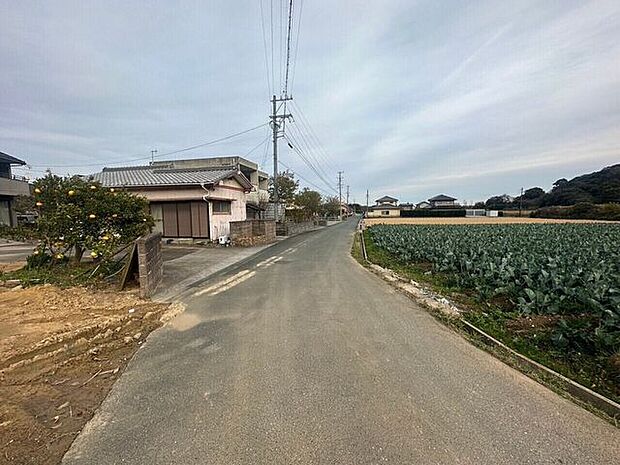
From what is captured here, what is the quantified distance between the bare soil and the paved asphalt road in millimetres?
237

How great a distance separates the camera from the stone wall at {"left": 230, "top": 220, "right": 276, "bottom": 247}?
17609 millimetres

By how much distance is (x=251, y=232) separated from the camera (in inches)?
735

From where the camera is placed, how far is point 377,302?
6.46 m

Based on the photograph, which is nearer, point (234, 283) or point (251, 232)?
point (234, 283)

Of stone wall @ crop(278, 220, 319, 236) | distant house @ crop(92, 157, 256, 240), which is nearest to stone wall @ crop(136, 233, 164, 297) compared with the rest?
distant house @ crop(92, 157, 256, 240)

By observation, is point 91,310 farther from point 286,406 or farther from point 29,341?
point 286,406

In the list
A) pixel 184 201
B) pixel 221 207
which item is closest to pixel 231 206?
pixel 221 207

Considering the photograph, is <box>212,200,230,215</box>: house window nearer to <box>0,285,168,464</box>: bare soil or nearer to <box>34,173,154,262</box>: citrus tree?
<box>34,173,154,262</box>: citrus tree

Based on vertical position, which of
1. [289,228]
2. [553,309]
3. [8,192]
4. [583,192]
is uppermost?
[583,192]

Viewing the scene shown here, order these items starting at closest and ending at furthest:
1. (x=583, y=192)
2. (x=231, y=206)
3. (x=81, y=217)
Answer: (x=81, y=217)
(x=231, y=206)
(x=583, y=192)

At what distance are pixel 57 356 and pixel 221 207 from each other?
1499cm

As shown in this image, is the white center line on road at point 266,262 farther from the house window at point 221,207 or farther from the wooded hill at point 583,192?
the wooded hill at point 583,192

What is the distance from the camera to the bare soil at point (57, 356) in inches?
99.0

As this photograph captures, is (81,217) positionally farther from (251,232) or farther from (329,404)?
(251,232)
